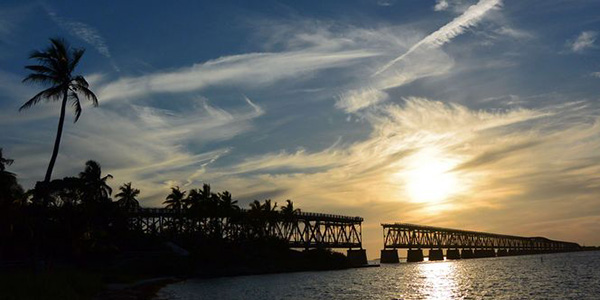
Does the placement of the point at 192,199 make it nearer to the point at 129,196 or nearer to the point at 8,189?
the point at 129,196

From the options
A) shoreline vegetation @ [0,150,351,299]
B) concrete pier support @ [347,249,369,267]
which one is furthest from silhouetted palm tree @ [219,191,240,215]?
concrete pier support @ [347,249,369,267]

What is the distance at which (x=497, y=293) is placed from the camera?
57406 millimetres

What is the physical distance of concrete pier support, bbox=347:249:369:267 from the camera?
158350 mm

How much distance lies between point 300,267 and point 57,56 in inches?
3326

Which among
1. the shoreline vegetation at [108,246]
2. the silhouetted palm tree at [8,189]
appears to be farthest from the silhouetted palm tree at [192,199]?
the silhouetted palm tree at [8,189]

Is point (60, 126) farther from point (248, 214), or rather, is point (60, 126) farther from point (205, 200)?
point (248, 214)

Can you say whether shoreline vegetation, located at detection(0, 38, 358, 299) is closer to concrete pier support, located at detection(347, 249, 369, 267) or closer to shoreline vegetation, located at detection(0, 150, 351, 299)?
shoreline vegetation, located at detection(0, 150, 351, 299)

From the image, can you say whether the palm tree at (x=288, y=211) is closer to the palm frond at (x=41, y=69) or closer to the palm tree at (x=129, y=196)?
the palm tree at (x=129, y=196)

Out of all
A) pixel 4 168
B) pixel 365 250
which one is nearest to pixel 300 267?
pixel 365 250

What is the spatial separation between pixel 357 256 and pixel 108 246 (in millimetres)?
98435

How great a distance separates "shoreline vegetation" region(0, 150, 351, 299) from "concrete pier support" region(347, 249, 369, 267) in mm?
16381

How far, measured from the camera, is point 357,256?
161625 millimetres

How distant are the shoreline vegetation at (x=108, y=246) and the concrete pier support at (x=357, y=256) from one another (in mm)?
16381

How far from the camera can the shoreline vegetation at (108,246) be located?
44.2 metres
